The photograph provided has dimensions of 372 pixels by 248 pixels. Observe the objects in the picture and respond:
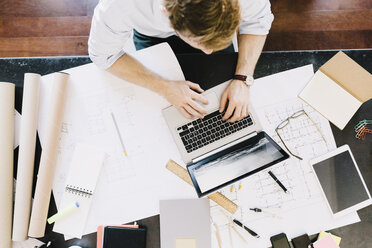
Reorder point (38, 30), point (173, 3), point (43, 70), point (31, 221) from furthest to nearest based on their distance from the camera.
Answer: point (38, 30)
point (43, 70)
point (31, 221)
point (173, 3)

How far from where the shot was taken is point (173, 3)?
2.37ft

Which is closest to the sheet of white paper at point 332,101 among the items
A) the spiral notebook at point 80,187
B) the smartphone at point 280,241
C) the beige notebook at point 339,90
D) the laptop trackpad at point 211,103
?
the beige notebook at point 339,90

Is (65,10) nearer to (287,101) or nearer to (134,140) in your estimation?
(134,140)

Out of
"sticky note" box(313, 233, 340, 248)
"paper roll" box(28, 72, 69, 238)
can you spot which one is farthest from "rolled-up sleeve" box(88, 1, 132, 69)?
"sticky note" box(313, 233, 340, 248)

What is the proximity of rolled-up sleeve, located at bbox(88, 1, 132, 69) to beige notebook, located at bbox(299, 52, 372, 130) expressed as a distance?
0.75 meters

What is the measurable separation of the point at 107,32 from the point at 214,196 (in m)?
0.71

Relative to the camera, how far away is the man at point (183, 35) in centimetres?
73

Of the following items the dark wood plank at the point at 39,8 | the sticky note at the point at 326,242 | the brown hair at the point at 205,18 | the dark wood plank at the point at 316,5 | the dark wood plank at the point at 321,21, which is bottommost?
the sticky note at the point at 326,242

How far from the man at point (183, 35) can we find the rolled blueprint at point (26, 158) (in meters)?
0.27

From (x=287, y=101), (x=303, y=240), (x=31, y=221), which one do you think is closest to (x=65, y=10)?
(x=31, y=221)

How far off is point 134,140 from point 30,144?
0.38m

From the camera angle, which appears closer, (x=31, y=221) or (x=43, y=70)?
(x=31, y=221)

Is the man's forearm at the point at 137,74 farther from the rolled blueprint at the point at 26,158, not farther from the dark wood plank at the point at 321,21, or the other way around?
the dark wood plank at the point at 321,21

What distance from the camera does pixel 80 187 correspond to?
1097 mm
